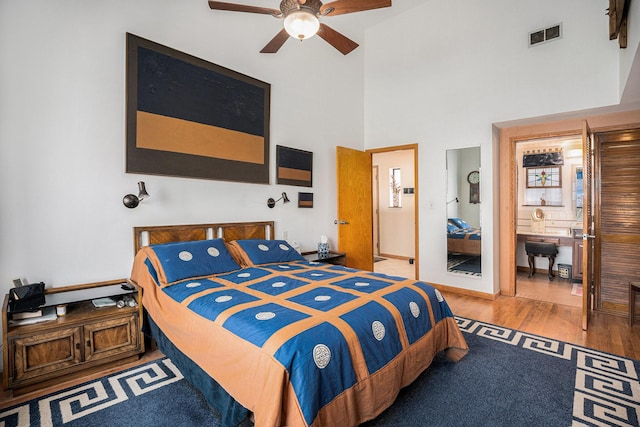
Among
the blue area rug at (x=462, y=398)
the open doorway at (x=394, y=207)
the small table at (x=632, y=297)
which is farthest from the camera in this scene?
the open doorway at (x=394, y=207)

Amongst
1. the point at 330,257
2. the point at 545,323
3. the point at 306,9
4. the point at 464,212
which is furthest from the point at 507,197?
the point at 306,9

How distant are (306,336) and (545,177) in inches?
234

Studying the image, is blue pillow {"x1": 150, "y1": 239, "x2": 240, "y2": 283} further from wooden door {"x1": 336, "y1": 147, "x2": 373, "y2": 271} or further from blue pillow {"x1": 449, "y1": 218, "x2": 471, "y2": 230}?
blue pillow {"x1": 449, "y1": 218, "x2": 471, "y2": 230}

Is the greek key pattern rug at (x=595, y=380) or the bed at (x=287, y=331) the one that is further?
the greek key pattern rug at (x=595, y=380)

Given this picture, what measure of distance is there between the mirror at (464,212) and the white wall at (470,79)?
0.09 metres

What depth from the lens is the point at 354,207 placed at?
4961 mm

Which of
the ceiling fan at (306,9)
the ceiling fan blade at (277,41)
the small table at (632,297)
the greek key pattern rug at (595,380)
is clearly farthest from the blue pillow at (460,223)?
the ceiling fan blade at (277,41)

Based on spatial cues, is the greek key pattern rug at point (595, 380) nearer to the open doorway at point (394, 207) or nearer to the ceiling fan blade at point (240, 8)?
the ceiling fan blade at point (240, 8)

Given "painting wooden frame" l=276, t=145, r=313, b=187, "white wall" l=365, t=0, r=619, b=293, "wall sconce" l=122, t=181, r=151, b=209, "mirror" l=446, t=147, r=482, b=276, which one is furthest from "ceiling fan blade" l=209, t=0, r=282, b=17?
"mirror" l=446, t=147, r=482, b=276

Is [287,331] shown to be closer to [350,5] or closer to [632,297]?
[350,5]

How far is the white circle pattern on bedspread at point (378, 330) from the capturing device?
1747 millimetres

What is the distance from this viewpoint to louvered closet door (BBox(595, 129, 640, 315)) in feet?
11.5

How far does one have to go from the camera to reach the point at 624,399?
198cm

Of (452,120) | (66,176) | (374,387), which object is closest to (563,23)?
(452,120)
